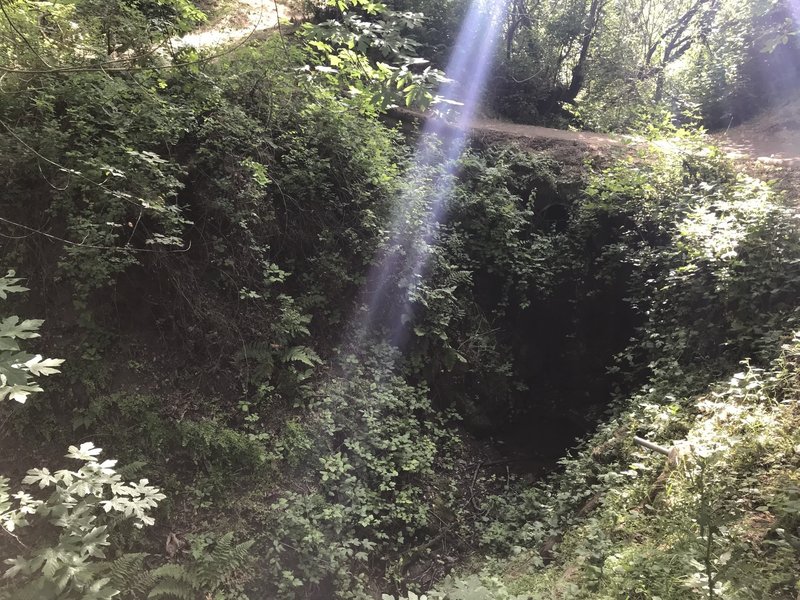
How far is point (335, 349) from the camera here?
6.27m

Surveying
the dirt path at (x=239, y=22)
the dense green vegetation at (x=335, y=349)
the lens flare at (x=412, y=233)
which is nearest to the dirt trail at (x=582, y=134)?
the dirt path at (x=239, y=22)

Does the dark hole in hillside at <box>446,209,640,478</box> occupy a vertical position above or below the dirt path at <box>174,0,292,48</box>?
below

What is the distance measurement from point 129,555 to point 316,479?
1.90 metres

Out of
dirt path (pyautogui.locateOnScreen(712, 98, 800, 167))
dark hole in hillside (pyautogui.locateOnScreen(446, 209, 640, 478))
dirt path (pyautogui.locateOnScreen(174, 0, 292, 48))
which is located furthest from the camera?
dirt path (pyautogui.locateOnScreen(174, 0, 292, 48))

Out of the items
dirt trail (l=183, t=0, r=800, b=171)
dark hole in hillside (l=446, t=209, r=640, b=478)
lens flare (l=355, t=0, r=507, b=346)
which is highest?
dirt trail (l=183, t=0, r=800, b=171)

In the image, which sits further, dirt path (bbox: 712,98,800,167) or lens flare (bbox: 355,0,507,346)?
dirt path (bbox: 712,98,800,167)

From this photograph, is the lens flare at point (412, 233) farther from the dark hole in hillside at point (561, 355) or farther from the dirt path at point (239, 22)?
the dirt path at point (239, 22)

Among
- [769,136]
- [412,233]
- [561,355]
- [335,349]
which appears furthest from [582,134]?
[335,349]

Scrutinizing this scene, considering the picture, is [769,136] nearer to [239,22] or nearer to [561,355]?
[561,355]

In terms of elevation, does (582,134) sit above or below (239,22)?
below

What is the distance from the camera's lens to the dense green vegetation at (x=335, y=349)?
3.49m

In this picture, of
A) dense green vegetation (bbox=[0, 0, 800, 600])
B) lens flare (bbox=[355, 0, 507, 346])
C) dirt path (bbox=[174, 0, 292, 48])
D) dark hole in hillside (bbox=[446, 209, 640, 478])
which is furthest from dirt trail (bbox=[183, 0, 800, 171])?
dark hole in hillside (bbox=[446, 209, 640, 478])

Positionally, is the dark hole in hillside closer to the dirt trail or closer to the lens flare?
the lens flare

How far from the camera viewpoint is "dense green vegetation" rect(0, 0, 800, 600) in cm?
349
